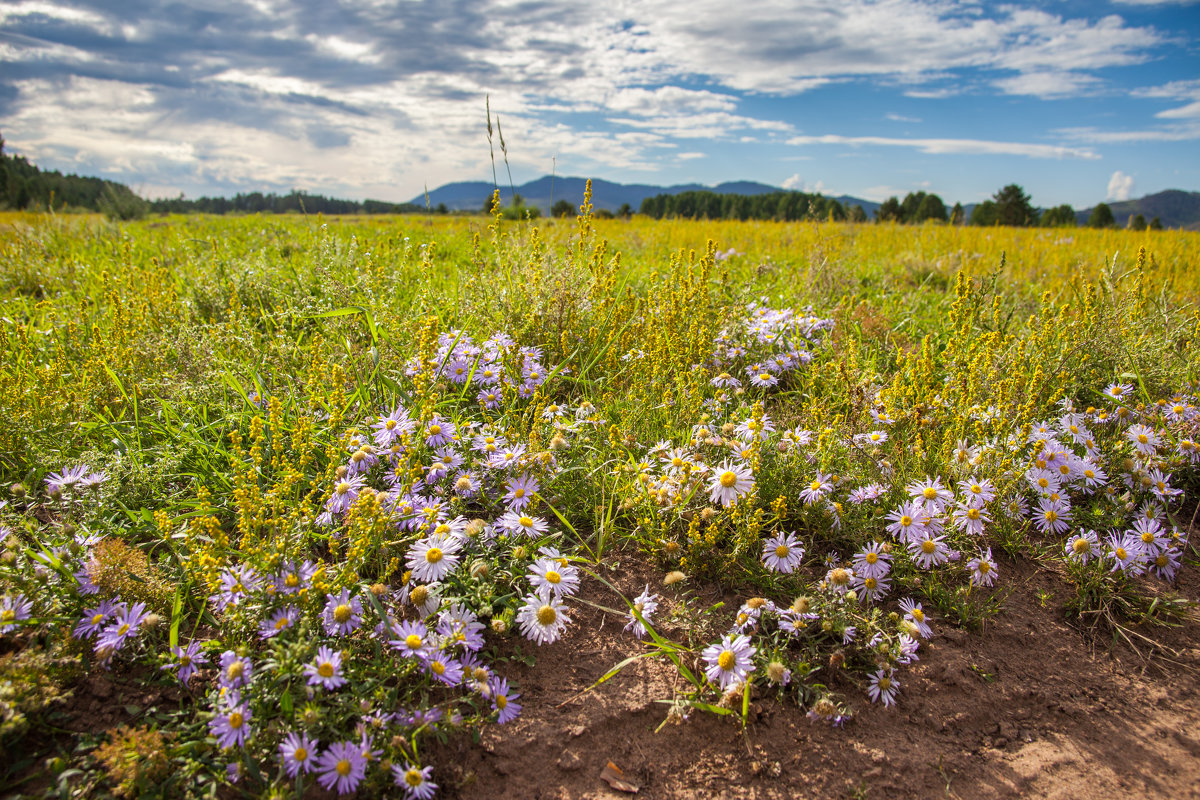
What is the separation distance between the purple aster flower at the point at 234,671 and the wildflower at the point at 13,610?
1.68ft

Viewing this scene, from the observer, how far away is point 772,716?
1518 mm

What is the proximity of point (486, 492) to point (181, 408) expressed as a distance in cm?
140

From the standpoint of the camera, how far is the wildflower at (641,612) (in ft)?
5.38

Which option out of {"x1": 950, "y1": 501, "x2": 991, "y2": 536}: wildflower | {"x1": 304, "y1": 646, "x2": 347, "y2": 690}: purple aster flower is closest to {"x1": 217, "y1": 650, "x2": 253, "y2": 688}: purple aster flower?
{"x1": 304, "y1": 646, "x2": 347, "y2": 690}: purple aster flower

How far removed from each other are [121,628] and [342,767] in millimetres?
699

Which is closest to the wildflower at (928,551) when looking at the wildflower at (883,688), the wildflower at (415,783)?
the wildflower at (883,688)

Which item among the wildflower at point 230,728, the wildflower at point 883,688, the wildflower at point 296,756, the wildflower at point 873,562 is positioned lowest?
the wildflower at point 883,688

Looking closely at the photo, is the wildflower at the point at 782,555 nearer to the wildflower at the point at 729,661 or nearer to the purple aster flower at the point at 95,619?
the wildflower at the point at 729,661

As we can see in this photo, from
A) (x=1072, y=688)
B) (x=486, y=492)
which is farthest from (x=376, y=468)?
(x=1072, y=688)

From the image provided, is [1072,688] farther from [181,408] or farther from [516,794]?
[181,408]

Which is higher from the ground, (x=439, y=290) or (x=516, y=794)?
(x=439, y=290)

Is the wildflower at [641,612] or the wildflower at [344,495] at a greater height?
the wildflower at [344,495]

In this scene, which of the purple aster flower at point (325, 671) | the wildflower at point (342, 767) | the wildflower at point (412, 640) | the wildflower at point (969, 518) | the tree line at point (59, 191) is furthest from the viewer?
the tree line at point (59, 191)

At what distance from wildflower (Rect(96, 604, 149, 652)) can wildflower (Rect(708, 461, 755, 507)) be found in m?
1.55
